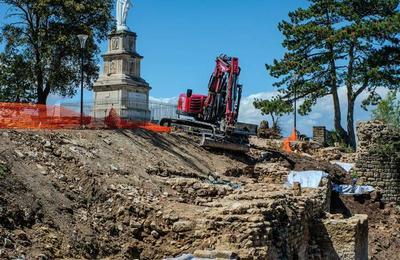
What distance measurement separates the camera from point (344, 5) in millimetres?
37219

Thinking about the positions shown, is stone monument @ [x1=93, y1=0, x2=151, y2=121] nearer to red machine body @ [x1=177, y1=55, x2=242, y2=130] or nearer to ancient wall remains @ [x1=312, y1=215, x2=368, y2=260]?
red machine body @ [x1=177, y1=55, x2=242, y2=130]

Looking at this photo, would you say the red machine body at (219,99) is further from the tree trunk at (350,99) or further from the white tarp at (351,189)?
the tree trunk at (350,99)

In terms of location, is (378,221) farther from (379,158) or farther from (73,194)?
(73,194)

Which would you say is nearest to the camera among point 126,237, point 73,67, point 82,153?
point 126,237

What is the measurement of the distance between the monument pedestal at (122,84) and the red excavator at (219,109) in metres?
1.56

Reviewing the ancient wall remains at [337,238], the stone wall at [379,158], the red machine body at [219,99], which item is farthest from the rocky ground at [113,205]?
the red machine body at [219,99]

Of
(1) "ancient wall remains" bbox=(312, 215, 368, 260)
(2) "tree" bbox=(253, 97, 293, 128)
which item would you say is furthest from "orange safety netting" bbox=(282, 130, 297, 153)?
(1) "ancient wall remains" bbox=(312, 215, 368, 260)

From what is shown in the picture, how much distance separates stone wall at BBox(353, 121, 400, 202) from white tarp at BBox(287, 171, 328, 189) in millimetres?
2395

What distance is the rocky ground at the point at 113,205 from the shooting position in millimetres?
11547

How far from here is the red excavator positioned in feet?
87.6

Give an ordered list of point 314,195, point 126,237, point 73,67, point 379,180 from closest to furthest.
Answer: point 126,237 → point 314,195 → point 379,180 → point 73,67

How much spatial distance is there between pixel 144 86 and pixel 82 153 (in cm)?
1184

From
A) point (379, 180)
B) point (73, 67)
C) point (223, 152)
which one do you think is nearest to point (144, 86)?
point (73, 67)

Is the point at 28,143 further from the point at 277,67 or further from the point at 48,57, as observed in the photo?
the point at 277,67
